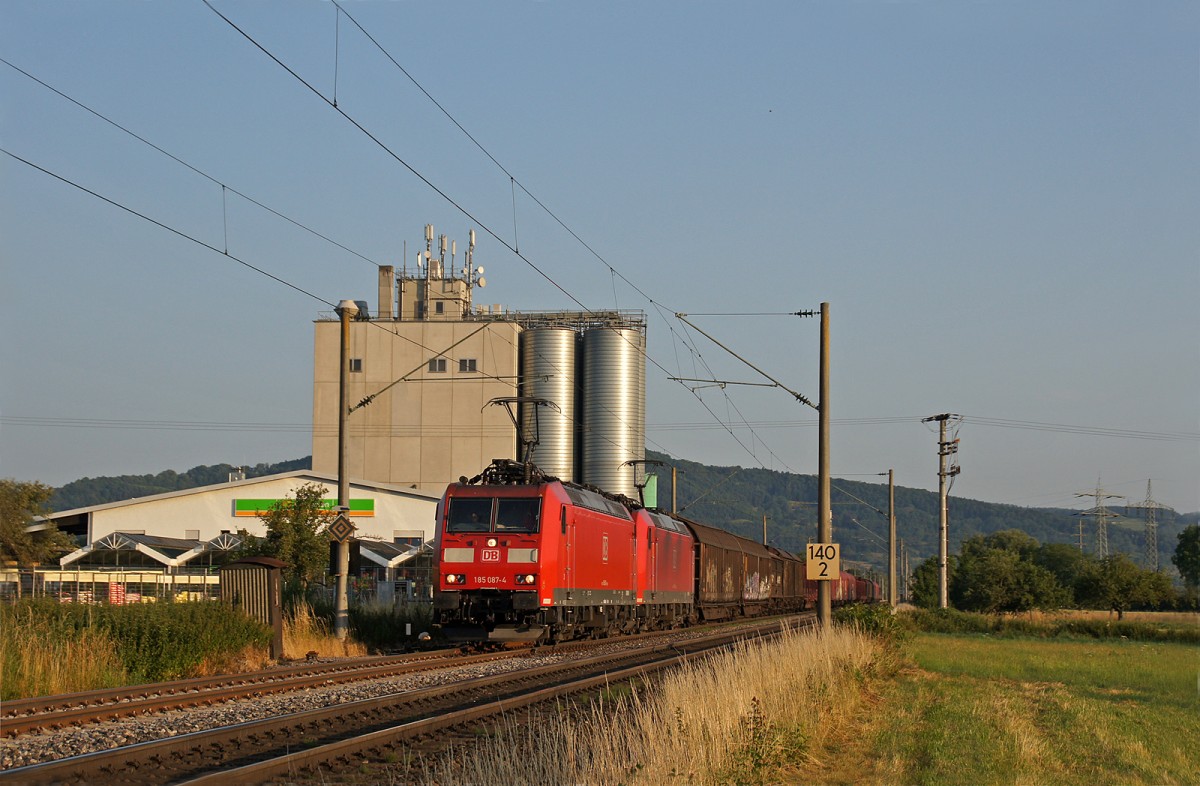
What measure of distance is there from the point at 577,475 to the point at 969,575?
28.1 metres

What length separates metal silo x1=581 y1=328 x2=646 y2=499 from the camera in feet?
279

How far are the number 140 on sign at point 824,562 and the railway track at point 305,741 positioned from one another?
30.9 ft

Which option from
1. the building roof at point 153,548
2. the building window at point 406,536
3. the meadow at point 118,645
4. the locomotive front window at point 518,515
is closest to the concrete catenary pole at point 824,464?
the locomotive front window at point 518,515

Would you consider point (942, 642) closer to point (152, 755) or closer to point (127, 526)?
point (152, 755)

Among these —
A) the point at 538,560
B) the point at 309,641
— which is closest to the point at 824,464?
the point at 538,560

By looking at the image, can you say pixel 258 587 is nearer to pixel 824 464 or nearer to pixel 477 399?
pixel 824 464

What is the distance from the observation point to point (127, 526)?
7438 centimetres

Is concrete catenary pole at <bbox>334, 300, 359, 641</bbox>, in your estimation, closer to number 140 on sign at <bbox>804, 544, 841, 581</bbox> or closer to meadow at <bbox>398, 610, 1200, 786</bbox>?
meadow at <bbox>398, 610, 1200, 786</bbox>

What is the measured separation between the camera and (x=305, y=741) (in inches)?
496

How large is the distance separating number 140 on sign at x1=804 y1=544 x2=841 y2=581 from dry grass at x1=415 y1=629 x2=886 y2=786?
867 cm

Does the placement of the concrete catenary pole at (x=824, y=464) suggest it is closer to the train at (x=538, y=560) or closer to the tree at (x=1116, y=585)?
the train at (x=538, y=560)

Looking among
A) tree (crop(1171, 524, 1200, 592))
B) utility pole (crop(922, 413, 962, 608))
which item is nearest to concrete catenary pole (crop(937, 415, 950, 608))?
utility pole (crop(922, 413, 962, 608))

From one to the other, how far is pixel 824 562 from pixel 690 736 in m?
16.8

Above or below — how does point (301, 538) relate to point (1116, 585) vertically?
above
